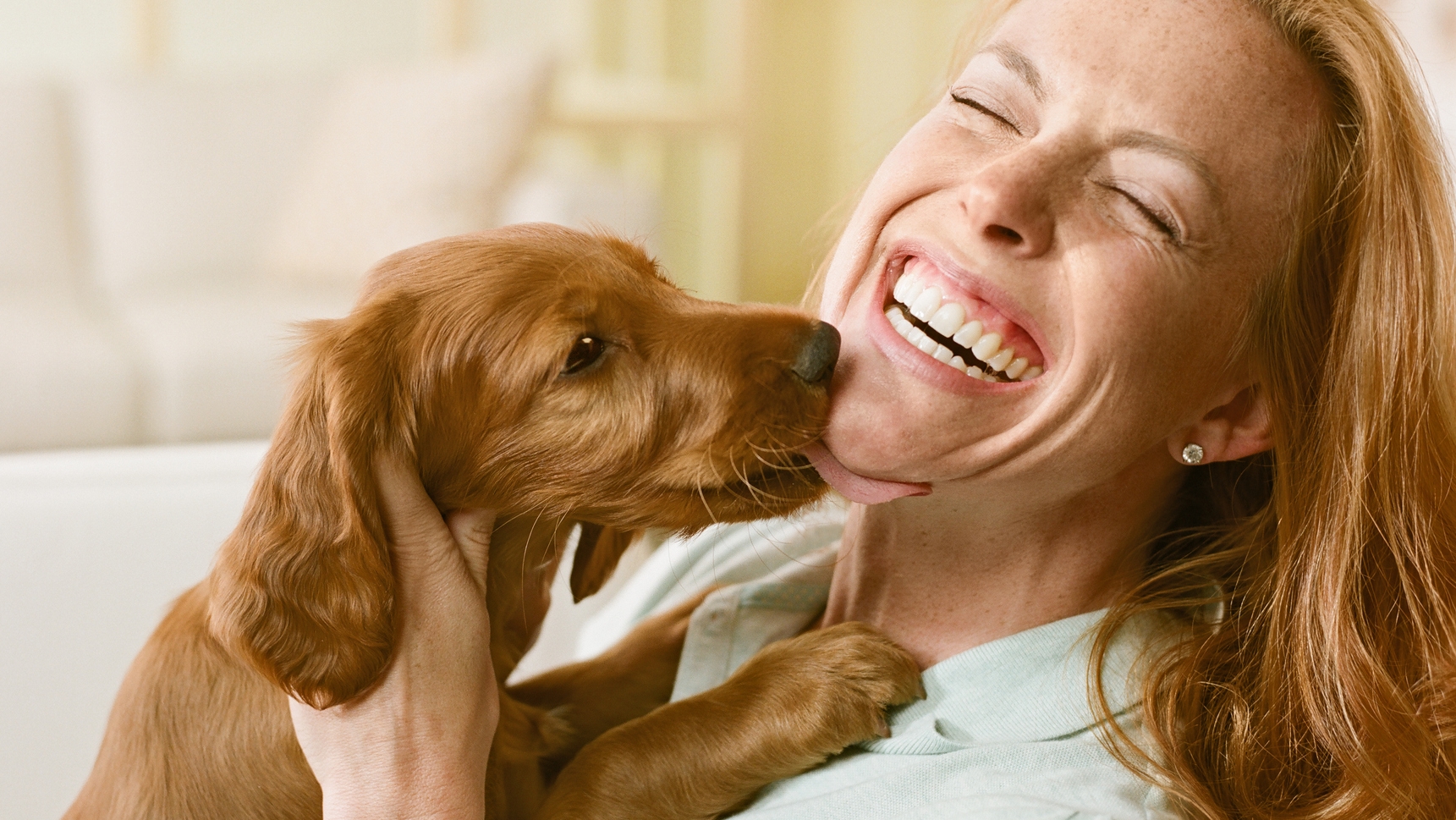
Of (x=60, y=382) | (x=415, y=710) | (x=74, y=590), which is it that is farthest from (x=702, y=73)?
(x=415, y=710)

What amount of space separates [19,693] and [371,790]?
171 cm

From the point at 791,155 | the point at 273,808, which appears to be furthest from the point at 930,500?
the point at 791,155

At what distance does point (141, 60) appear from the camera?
17.7ft

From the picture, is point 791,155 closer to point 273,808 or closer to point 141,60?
point 141,60

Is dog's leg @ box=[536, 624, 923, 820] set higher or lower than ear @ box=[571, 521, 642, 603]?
lower

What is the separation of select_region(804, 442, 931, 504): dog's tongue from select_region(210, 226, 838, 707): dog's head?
2 centimetres

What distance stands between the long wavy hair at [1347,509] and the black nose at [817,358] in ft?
1.39

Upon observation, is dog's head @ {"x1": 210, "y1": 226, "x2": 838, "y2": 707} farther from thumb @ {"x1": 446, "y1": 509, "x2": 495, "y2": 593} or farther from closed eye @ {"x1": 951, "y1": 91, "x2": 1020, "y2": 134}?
closed eye @ {"x1": 951, "y1": 91, "x2": 1020, "y2": 134}

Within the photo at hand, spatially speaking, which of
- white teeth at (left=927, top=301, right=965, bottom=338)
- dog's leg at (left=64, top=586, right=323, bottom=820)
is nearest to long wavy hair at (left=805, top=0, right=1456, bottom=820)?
white teeth at (left=927, top=301, right=965, bottom=338)

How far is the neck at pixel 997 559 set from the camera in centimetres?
154

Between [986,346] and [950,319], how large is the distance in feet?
0.15

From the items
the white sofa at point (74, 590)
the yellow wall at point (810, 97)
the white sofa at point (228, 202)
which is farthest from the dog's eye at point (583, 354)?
the yellow wall at point (810, 97)

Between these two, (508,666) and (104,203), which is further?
(104,203)

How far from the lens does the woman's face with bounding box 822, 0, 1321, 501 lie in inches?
52.5
